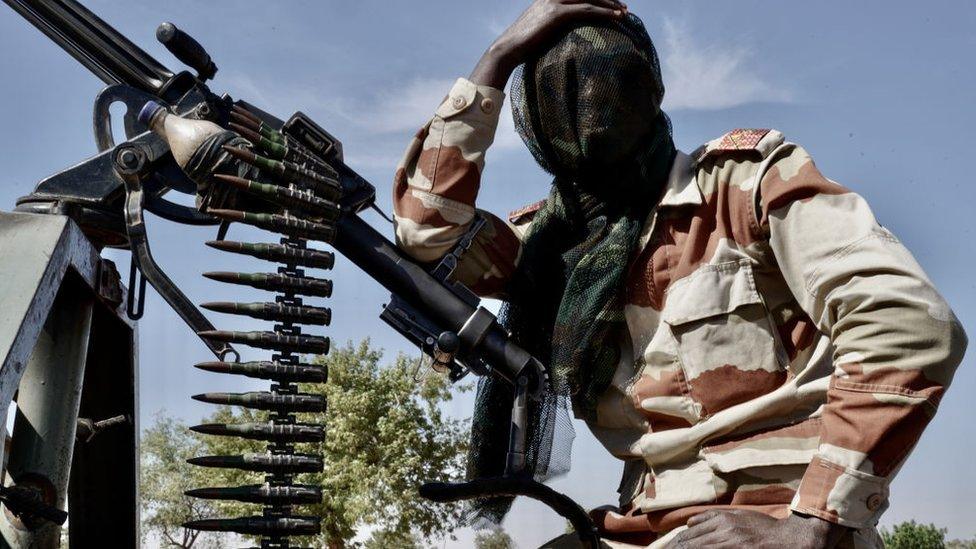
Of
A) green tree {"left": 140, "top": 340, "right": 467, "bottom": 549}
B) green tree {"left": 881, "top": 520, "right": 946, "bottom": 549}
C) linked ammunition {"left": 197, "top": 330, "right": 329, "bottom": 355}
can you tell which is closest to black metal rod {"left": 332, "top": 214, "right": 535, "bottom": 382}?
linked ammunition {"left": 197, "top": 330, "right": 329, "bottom": 355}

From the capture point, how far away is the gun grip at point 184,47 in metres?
3.99

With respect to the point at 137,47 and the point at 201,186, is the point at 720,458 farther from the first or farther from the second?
the point at 137,47

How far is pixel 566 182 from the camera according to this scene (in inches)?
157

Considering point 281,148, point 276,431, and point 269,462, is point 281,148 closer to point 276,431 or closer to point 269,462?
point 276,431

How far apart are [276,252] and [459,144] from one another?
30.9 inches

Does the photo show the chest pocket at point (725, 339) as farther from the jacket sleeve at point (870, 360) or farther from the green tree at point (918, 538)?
the green tree at point (918, 538)

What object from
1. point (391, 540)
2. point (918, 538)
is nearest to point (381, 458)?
point (391, 540)

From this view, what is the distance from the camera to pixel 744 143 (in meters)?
3.58

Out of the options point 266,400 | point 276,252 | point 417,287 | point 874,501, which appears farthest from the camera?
point 417,287

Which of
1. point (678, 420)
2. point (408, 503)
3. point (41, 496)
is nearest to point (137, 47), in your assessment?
point (41, 496)

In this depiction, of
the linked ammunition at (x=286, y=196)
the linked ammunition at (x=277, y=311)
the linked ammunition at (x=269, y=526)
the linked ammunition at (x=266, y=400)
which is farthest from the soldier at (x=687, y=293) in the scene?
the linked ammunition at (x=269, y=526)

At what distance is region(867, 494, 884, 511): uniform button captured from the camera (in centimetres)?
304

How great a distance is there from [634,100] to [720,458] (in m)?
1.31

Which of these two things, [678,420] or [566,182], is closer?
[678,420]
